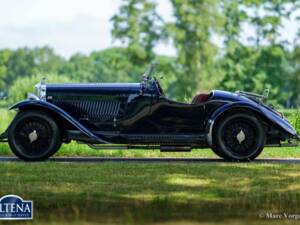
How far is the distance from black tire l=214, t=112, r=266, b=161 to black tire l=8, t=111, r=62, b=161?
2.67 metres

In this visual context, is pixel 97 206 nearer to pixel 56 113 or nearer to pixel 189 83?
pixel 56 113

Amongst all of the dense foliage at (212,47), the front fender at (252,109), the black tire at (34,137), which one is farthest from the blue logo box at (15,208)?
the dense foliage at (212,47)

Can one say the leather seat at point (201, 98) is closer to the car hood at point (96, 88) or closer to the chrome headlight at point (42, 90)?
the car hood at point (96, 88)

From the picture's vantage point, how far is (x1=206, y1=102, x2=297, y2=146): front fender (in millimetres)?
11289

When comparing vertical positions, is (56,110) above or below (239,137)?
above

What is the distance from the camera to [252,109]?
37.5 ft

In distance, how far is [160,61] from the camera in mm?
61469

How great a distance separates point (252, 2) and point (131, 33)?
43.1ft

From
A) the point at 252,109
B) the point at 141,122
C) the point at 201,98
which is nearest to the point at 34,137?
the point at 141,122

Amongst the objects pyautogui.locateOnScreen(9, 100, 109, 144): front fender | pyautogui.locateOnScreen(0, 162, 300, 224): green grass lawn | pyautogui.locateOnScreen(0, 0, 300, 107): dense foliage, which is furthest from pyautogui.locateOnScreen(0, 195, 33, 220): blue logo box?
pyautogui.locateOnScreen(0, 0, 300, 107): dense foliage

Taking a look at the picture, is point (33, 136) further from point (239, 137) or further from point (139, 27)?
point (139, 27)

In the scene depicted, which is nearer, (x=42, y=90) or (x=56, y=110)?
(x=56, y=110)

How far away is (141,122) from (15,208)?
463 centimetres

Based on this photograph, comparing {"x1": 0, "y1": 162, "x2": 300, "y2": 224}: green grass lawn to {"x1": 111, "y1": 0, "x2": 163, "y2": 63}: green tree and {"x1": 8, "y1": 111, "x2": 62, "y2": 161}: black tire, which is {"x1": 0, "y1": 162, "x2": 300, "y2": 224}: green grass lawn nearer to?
{"x1": 8, "y1": 111, "x2": 62, "y2": 161}: black tire
